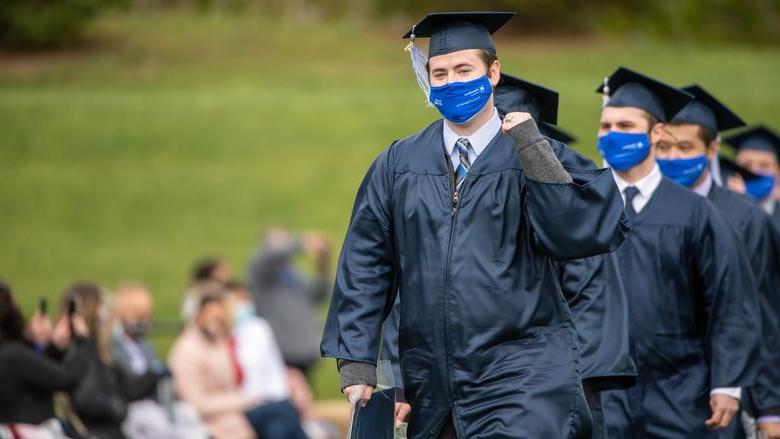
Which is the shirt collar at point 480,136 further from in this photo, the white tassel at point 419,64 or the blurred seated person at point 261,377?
the blurred seated person at point 261,377

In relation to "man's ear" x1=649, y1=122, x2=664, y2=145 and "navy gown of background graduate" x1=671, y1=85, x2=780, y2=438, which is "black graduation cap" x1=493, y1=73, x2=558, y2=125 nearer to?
"man's ear" x1=649, y1=122, x2=664, y2=145

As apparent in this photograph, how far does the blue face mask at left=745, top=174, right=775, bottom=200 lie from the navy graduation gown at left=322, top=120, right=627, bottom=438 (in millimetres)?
4975

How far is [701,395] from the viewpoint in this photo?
753cm

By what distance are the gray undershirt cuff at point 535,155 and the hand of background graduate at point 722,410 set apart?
2.20 meters

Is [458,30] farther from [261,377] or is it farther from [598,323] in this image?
[261,377]

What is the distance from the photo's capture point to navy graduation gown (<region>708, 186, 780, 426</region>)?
8.43 metres

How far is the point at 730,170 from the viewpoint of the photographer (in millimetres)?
10648

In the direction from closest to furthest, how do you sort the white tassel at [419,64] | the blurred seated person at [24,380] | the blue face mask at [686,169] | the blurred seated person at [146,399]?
the white tassel at [419,64] → the blue face mask at [686,169] → the blurred seated person at [24,380] → the blurred seated person at [146,399]

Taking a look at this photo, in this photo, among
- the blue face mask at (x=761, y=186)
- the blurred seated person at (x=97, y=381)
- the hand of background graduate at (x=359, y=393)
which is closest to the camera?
the hand of background graduate at (x=359, y=393)

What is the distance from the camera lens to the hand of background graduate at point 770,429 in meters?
8.38

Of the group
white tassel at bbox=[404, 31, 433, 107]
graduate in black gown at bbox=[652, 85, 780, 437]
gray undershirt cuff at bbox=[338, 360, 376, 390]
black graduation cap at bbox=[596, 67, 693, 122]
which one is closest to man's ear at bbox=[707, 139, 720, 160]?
graduate in black gown at bbox=[652, 85, 780, 437]

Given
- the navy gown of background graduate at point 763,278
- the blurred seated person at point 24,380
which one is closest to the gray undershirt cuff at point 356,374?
the navy gown of background graduate at point 763,278

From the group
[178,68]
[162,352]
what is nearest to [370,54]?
[178,68]

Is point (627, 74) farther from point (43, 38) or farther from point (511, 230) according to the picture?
point (43, 38)
